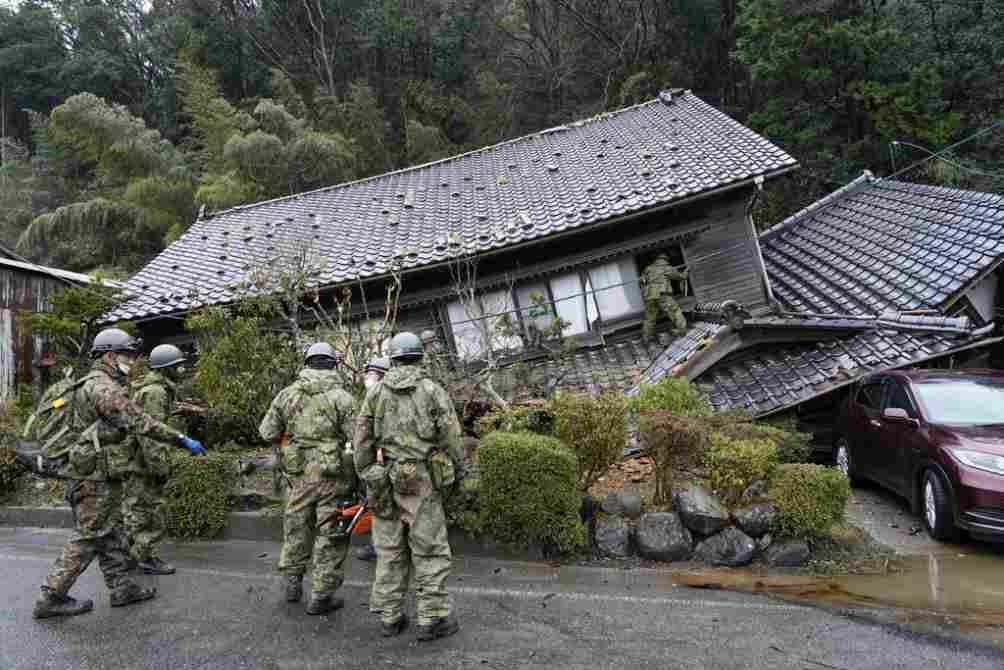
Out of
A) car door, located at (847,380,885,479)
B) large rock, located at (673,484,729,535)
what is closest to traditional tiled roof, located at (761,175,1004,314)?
car door, located at (847,380,885,479)

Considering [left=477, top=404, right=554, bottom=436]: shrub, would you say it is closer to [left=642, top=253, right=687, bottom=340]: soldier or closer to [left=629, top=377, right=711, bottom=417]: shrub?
[left=629, top=377, right=711, bottom=417]: shrub

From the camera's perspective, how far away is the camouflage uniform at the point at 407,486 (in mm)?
4324

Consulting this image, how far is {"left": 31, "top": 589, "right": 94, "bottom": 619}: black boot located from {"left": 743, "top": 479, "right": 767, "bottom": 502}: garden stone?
538cm

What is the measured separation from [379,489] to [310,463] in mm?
807

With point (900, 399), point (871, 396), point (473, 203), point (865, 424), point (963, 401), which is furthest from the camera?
point (473, 203)

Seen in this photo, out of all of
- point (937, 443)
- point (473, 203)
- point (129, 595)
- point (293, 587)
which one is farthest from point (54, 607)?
point (473, 203)

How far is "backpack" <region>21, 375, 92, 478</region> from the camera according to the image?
500 cm

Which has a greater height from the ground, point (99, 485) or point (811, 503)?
point (99, 485)

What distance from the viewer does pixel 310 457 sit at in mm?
4941

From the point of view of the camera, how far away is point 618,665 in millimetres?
4020

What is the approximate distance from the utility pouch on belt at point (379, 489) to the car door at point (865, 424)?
19.5 feet

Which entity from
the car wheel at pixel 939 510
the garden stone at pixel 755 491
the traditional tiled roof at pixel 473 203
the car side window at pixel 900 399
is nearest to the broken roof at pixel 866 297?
the car side window at pixel 900 399

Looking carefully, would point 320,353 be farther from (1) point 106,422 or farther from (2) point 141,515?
(2) point 141,515

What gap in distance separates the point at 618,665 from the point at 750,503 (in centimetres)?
240
